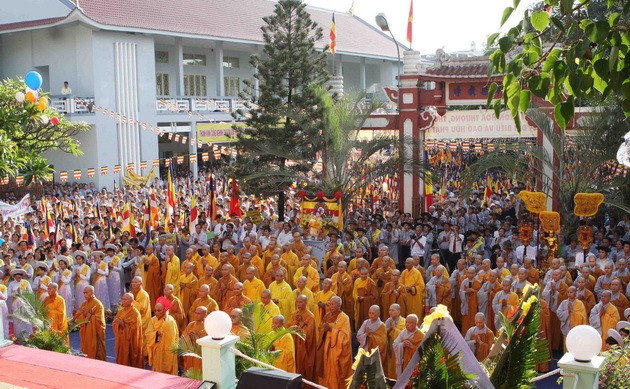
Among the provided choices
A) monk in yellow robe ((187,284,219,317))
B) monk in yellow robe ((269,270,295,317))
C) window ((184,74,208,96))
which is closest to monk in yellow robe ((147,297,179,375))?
monk in yellow robe ((187,284,219,317))

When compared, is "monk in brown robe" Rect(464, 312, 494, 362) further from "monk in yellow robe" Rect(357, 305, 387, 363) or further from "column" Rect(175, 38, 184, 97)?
"column" Rect(175, 38, 184, 97)

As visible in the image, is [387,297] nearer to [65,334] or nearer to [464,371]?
[65,334]

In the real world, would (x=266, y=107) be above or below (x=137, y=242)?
above

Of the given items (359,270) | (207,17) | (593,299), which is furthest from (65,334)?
(207,17)

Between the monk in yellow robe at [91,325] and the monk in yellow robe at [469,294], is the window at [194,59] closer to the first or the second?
the monk in yellow robe at [91,325]

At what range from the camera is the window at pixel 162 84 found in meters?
35.6

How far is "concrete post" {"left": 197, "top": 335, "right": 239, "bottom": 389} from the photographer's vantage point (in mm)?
5559

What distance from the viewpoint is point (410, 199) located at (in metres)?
19.1

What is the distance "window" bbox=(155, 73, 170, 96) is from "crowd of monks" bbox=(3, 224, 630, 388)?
72.1 ft

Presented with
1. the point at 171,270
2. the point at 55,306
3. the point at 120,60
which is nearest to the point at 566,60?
the point at 55,306

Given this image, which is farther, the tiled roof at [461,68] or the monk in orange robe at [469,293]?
the tiled roof at [461,68]

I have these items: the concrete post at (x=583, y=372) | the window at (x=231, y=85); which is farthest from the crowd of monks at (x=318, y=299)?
the window at (x=231, y=85)

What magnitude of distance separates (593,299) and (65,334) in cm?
687

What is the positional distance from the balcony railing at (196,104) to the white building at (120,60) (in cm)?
4
